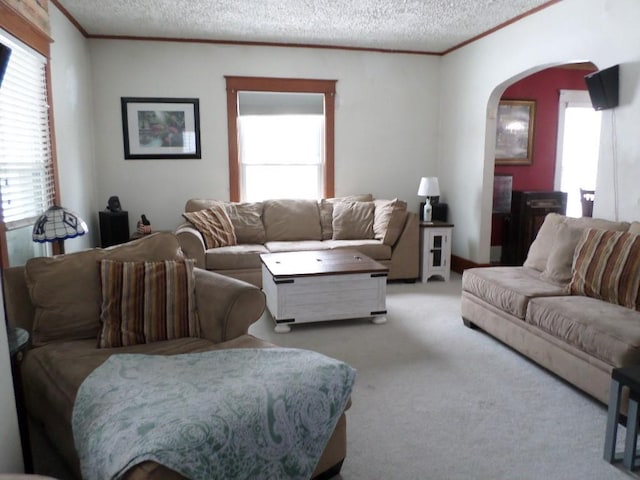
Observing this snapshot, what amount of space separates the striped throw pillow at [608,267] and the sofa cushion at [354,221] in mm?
2474

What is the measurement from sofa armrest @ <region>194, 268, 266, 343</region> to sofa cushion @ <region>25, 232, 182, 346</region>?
504 mm

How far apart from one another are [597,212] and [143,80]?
4.65m

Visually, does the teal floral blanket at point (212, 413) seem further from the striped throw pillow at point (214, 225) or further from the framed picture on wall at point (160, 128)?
the framed picture on wall at point (160, 128)

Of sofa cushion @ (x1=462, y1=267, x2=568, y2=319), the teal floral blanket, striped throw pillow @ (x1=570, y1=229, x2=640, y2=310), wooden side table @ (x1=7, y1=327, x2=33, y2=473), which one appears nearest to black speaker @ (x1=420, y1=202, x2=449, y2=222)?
sofa cushion @ (x1=462, y1=267, x2=568, y2=319)

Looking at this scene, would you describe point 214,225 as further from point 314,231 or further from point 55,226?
point 55,226

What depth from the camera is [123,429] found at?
4.70 feet

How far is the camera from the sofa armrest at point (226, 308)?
223cm

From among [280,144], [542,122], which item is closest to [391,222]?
[280,144]

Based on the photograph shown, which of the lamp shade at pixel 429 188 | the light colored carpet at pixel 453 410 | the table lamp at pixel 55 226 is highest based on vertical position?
the lamp shade at pixel 429 188

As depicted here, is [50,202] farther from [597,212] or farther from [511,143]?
[511,143]

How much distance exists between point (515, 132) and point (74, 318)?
17.7 ft

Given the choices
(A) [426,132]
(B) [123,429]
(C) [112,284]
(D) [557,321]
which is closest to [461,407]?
(D) [557,321]

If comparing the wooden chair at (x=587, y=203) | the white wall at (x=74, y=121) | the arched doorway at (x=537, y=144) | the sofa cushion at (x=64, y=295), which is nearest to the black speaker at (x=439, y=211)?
the arched doorway at (x=537, y=144)

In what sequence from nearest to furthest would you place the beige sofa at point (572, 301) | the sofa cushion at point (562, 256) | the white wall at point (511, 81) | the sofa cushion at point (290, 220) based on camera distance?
the beige sofa at point (572, 301)
the sofa cushion at point (562, 256)
the white wall at point (511, 81)
the sofa cushion at point (290, 220)
